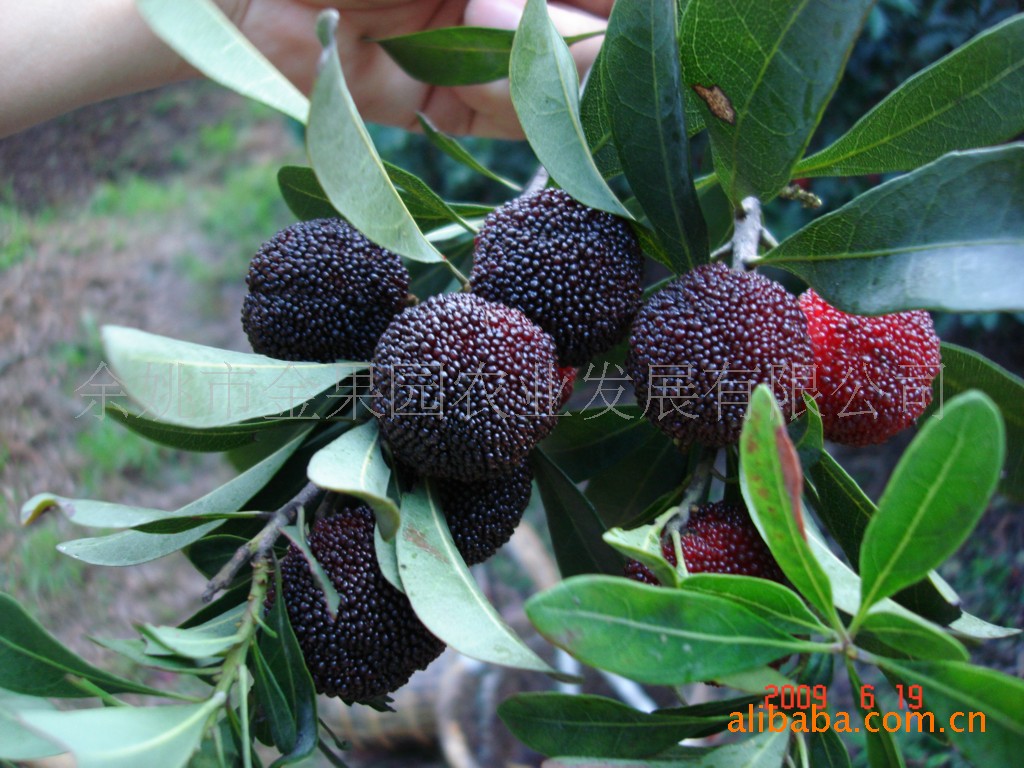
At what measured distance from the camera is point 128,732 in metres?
0.50

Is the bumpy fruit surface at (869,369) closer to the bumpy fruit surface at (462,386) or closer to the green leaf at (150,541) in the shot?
the bumpy fruit surface at (462,386)

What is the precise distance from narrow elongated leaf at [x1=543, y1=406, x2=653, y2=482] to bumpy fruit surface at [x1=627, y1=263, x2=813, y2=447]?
19cm

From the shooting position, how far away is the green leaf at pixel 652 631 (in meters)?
0.49

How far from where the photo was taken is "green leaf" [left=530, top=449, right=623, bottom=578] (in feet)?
2.64

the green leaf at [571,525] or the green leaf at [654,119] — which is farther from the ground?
the green leaf at [654,119]

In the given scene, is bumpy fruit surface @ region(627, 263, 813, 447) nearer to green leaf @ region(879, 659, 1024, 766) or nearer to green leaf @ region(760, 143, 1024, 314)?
green leaf @ region(760, 143, 1024, 314)

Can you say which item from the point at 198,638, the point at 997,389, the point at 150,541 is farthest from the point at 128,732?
the point at 997,389

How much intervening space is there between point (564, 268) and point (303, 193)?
14.8 inches

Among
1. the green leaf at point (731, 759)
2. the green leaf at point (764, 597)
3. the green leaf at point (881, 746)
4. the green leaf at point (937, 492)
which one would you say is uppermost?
the green leaf at point (937, 492)

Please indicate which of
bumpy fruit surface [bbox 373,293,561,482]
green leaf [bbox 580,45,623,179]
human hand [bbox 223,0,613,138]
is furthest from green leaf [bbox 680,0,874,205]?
human hand [bbox 223,0,613,138]

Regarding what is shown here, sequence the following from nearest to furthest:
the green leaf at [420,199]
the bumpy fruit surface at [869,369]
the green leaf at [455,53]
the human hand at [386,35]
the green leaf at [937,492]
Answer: the green leaf at [937,492], the bumpy fruit surface at [869,369], the green leaf at [420,199], the green leaf at [455,53], the human hand at [386,35]

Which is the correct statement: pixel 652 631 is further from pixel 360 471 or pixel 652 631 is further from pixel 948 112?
pixel 948 112

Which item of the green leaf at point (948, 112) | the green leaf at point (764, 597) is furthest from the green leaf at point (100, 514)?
the green leaf at point (948, 112)

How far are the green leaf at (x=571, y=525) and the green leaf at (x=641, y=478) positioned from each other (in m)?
0.07
